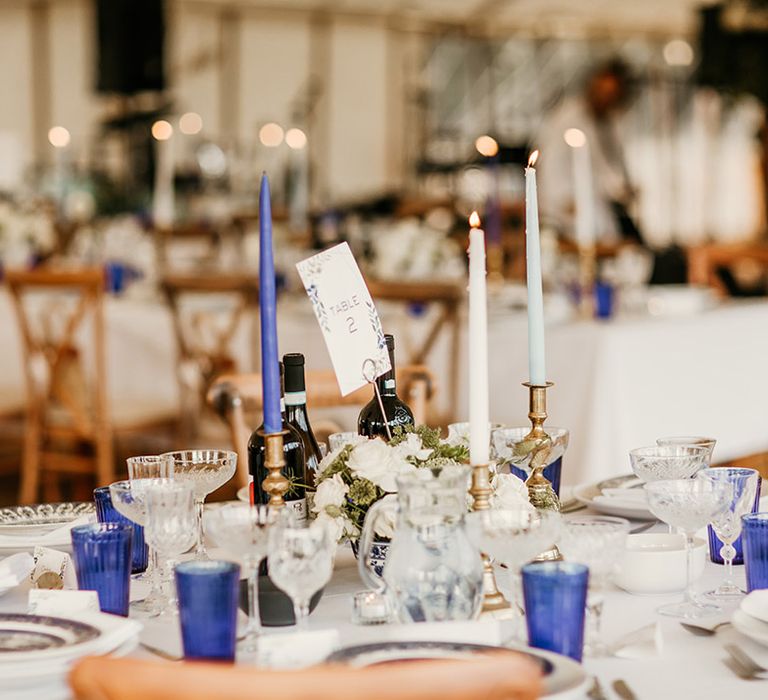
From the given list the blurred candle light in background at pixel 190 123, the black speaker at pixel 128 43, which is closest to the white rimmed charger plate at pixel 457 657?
the black speaker at pixel 128 43

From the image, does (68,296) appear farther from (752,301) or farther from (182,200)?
(182,200)

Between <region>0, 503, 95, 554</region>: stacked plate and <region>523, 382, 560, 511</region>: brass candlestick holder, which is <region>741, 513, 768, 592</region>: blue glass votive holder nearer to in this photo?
<region>523, 382, 560, 511</region>: brass candlestick holder

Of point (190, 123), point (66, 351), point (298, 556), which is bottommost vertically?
point (298, 556)

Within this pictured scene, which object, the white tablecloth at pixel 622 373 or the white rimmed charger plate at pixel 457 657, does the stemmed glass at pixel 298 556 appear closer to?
the white rimmed charger plate at pixel 457 657

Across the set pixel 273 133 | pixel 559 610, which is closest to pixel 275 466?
pixel 559 610

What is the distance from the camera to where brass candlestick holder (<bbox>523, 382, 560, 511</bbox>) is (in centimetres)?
134

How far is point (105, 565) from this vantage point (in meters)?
1.20

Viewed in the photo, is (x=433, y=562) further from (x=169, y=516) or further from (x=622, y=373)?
(x=622, y=373)

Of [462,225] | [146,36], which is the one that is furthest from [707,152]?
[462,225]

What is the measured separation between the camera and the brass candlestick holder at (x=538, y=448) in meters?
1.34

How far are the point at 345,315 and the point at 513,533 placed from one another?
32 cm

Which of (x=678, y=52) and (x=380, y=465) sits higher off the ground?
(x=678, y=52)

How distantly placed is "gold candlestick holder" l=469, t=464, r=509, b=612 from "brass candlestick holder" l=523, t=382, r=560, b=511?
5.1 inches

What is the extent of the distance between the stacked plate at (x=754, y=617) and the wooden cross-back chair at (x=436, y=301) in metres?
2.16
